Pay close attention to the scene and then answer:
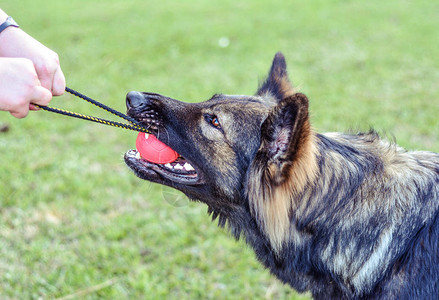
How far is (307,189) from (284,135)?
1.29 ft

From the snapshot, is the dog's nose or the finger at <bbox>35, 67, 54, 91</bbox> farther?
the dog's nose

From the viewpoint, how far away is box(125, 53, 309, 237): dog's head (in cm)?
275

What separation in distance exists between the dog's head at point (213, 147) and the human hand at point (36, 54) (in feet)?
1.65

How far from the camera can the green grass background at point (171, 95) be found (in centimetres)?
397

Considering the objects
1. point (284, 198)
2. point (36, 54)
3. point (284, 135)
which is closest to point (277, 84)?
point (284, 135)

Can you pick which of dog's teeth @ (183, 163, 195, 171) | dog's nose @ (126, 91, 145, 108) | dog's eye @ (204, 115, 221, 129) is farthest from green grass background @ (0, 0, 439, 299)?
dog's nose @ (126, 91, 145, 108)

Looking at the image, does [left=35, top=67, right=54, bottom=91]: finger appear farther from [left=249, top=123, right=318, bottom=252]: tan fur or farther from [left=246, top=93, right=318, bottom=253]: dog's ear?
[left=249, top=123, right=318, bottom=252]: tan fur

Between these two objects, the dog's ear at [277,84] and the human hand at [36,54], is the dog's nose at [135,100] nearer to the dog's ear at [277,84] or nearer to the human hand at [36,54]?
the human hand at [36,54]

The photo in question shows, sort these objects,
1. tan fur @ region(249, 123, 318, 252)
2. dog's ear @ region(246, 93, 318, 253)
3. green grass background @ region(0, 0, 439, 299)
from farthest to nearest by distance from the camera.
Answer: green grass background @ region(0, 0, 439, 299), tan fur @ region(249, 123, 318, 252), dog's ear @ region(246, 93, 318, 253)

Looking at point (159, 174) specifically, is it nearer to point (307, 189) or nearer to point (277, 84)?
point (307, 189)

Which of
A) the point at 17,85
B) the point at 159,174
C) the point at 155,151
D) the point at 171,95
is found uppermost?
the point at 17,85

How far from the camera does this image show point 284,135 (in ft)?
8.11

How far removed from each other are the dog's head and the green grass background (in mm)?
497

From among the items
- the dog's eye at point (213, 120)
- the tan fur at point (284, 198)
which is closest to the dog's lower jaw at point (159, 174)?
the dog's eye at point (213, 120)
